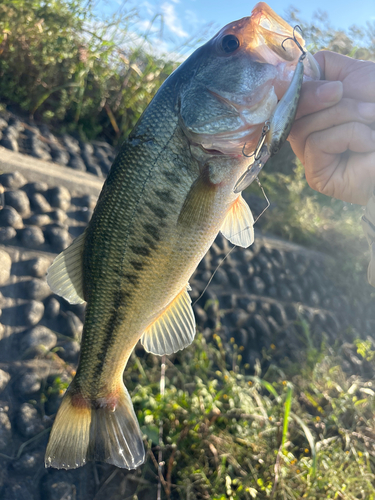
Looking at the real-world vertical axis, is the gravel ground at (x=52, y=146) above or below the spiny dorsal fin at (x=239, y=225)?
below

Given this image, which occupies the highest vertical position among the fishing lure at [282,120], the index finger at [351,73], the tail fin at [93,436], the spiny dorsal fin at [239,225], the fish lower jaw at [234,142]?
the index finger at [351,73]

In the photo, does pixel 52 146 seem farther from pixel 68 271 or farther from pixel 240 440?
pixel 240 440

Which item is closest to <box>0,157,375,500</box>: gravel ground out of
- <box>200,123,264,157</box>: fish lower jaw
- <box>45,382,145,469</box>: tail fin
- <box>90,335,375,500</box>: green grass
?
<box>90,335,375,500</box>: green grass

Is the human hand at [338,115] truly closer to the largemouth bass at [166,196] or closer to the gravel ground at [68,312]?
the largemouth bass at [166,196]

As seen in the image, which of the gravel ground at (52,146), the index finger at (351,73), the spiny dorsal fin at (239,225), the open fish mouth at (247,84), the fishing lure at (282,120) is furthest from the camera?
the gravel ground at (52,146)

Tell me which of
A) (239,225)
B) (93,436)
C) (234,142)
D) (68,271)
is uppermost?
(234,142)


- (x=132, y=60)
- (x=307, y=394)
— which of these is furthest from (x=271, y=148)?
(x=132, y=60)

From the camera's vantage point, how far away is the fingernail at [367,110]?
159 cm

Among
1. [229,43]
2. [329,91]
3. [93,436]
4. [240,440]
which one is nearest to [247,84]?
[229,43]

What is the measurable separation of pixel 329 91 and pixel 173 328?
1.19m

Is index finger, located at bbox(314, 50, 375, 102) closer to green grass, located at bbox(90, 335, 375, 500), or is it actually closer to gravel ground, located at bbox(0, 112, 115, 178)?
green grass, located at bbox(90, 335, 375, 500)

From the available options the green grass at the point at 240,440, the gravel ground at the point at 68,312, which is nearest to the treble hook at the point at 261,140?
the green grass at the point at 240,440

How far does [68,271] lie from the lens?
5.47ft

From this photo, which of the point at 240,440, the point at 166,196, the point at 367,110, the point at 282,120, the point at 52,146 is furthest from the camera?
the point at 52,146
